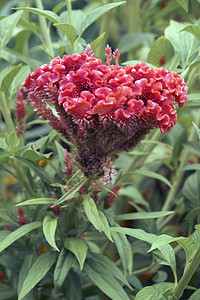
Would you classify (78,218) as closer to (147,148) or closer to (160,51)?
(147,148)

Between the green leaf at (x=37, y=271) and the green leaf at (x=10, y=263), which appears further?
the green leaf at (x=10, y=263)

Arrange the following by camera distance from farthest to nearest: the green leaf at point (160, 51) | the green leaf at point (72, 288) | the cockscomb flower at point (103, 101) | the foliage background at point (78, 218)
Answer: the green leaf at point (160, 51) < the green leaf at point (72, 288) < the foliage background at point (78, 218) < the cockscomb flower at point (103, 101)

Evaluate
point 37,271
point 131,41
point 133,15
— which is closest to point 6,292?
point 37,271

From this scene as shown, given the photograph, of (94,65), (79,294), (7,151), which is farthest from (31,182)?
(94,65)

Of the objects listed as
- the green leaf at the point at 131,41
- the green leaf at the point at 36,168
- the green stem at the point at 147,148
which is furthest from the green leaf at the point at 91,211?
the green leaf at the point at 131,41

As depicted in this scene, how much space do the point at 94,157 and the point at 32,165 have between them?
16 cm

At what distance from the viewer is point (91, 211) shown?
0.64m

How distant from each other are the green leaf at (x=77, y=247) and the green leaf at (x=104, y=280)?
62 millimetres

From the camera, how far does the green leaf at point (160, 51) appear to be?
91cm

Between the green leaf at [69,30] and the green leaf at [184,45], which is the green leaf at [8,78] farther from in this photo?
the green leaf at [184,45]

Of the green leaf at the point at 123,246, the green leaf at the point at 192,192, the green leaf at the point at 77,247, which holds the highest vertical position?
the green leaf at the point at 77,247

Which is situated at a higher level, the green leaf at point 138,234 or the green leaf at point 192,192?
the green leaf at point 138,234

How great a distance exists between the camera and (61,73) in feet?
1.96

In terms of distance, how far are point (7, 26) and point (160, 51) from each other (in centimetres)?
34
